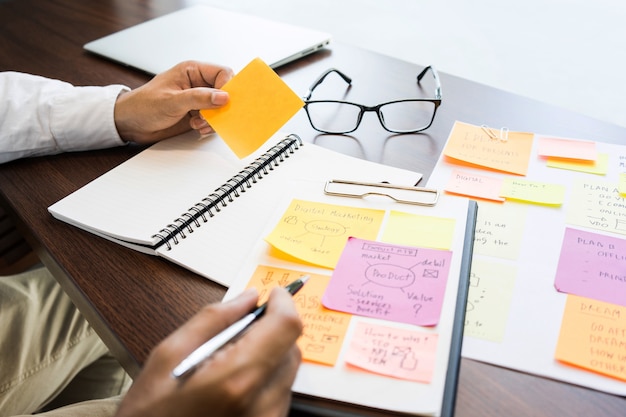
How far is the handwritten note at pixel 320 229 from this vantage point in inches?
23.1

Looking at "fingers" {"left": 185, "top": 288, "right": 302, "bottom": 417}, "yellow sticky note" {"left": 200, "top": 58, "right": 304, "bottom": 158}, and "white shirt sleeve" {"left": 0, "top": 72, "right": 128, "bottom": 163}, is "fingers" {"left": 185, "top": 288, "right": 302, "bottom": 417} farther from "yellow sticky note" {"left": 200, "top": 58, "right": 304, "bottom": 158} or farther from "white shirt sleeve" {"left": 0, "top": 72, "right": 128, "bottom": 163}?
"white shirt sleeve" {"left": 0, "top": 72, "right": 128, "bottom": 163}

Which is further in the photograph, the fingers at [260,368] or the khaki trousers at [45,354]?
the khaki trousers at [45,354]

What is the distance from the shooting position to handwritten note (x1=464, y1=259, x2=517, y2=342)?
1.68ft

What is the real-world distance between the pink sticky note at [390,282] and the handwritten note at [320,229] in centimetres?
2

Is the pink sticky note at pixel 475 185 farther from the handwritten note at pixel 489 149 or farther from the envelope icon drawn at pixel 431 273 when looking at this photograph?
the envelope icon drawn at pixel 431 273

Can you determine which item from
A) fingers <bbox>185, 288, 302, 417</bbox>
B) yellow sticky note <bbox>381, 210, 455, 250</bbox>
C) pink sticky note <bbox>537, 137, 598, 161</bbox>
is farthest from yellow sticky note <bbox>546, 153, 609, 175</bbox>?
fingers <bbox>185, 288, 302, 417</bbox>

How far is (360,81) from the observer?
956 millimetres

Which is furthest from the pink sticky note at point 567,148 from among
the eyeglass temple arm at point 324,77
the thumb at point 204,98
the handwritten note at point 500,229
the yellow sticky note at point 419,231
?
the thumb at point 204,98

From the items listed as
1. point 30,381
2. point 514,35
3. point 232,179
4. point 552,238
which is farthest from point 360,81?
point 30,381

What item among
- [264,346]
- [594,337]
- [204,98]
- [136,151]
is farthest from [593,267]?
[136,151]

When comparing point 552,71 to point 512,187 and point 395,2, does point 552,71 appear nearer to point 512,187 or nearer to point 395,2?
point 395,2

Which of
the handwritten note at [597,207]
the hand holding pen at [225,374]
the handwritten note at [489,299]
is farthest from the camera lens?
the handwritten note at [597,207]

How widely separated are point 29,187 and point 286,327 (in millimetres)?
521

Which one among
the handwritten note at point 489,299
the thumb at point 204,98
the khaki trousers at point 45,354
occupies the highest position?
the thumb at point 204,98
